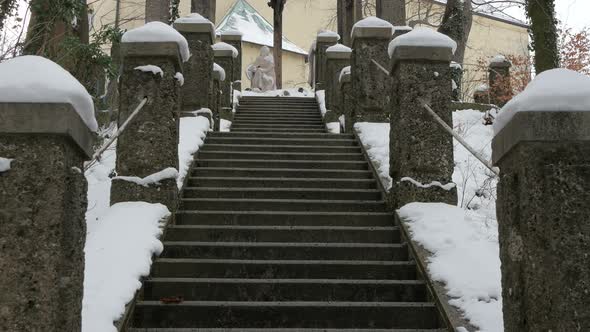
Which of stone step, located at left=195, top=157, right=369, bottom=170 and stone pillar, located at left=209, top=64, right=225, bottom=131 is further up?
stone pillar, located at left=209, top=64, right=225, bottom=131

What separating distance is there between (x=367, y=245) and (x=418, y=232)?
0.43m

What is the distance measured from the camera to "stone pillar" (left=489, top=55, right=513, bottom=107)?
50.7 ft

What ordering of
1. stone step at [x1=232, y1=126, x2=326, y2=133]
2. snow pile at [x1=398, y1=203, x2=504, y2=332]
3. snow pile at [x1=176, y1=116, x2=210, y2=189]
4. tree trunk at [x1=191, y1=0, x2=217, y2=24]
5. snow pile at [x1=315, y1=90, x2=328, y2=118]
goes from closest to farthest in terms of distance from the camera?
snow pile at [x1=398, y1=203, x2=504, y2=332], snow pile at [x1=176, y1=116, x2=210, y2=189], stone step at [x1=232, y1=126, x2=326, y2=133], snow pile at [x1=315, y1=90, x2=328, y2=118], tree trunk at [x1=191, y1=0, x2=217, y2=24]

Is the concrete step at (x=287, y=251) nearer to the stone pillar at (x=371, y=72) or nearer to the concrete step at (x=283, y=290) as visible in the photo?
the concrete step at (x=283, y=290)

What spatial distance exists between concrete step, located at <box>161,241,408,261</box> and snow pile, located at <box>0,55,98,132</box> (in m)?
2.30

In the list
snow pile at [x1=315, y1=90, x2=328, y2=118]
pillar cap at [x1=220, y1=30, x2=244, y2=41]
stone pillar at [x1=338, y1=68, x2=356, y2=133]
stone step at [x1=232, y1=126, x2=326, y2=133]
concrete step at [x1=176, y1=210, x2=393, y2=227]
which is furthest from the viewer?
pillar cap at [x1=220, y1=30, x2=244, y2=41]

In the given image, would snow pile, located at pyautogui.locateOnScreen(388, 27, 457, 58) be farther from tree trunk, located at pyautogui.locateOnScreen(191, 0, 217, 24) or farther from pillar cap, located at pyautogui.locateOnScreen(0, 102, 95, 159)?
tree trunk, located at pyautogui.locateOnScreen(191, 0, 217, 24)

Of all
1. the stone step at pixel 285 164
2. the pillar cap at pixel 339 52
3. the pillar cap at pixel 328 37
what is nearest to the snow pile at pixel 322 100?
the pillar cap at pixel 339 52

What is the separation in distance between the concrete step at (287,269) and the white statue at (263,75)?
1649 cm

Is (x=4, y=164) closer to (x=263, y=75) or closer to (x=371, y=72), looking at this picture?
(x=371, y=72)

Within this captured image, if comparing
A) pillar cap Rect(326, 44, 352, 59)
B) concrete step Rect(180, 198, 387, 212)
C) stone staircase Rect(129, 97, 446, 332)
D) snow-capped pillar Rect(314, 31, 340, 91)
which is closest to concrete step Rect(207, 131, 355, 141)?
stone staircase Rect(129, 97, 446, 332)

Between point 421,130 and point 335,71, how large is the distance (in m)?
7.06

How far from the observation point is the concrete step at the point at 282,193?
7035 millimetres

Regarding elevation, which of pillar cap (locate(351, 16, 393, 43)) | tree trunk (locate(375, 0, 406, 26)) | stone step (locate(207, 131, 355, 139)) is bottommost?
stone step (locate(207, 131, 355, 139))
